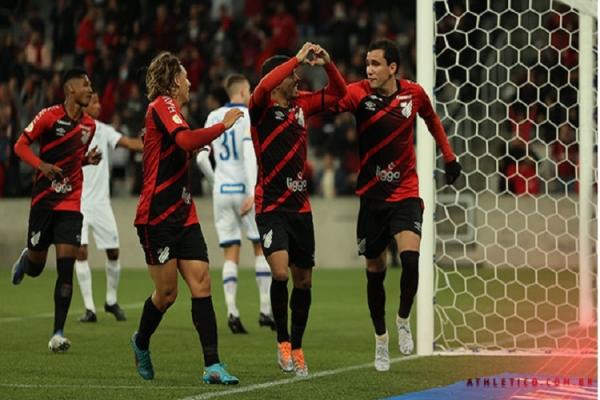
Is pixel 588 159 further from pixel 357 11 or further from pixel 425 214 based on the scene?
pixel 357 11

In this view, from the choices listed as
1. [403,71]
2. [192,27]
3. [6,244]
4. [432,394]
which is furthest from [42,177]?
[192,27]

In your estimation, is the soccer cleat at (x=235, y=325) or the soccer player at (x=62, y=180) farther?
the soccer cleat at (x=235, y=325)

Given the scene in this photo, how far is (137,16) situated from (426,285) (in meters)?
17.1

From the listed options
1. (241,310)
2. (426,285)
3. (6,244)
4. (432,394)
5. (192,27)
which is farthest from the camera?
(192,27)

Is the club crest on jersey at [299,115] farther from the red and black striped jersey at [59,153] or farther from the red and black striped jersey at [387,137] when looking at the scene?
the red and black striped jersey at [59,153]

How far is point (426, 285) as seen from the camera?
9.77 m

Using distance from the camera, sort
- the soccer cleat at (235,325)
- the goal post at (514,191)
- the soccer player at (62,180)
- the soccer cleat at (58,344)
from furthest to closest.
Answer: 1. the soccer cleat at (235,325)
2. the soccer player at (62,180)
3. the soccer cleat at (58,344)
4. the goal post at (514,191)

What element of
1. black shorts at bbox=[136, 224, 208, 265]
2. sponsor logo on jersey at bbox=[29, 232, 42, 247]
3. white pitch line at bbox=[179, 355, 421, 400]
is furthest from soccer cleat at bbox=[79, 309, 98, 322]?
black shorts at bbox=[136, 224, 208, 265]

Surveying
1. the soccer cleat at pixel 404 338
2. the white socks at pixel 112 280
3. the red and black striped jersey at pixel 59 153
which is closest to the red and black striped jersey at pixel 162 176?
the soccer cleat at pixel 404 338

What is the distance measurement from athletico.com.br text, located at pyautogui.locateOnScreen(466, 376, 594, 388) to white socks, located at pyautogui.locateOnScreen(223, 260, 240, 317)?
3.78 m

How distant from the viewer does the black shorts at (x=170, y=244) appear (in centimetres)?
809

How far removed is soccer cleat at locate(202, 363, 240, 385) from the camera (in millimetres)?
8055

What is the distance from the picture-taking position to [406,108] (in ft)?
29.7

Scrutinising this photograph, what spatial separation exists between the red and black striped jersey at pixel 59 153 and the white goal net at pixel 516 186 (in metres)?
2.75
